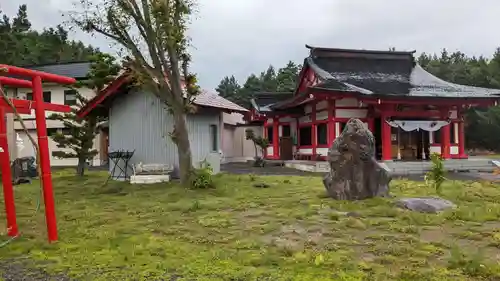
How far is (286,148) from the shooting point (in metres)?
23.0

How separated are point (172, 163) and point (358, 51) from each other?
13423 mm

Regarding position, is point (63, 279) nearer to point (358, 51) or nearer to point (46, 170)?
point (46, 170)

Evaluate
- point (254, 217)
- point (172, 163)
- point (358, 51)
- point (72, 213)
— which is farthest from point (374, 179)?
point (358, 51)

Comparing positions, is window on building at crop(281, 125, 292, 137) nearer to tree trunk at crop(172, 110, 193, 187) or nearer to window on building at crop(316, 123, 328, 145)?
window on building at crop(316, 123, 328, 145)

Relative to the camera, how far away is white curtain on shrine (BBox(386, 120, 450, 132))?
17859mm

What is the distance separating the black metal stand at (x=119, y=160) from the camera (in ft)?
43.0

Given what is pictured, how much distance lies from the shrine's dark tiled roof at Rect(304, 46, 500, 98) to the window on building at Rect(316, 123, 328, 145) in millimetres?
1984

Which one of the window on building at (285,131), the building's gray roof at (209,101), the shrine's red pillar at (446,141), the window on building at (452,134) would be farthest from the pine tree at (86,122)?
the window on building at (452,134)

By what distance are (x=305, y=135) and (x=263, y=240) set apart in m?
16.3

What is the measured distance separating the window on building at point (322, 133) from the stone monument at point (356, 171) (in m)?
10.0

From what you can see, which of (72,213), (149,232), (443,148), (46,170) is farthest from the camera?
(443,148)

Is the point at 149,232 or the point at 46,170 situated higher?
the point at 46,170

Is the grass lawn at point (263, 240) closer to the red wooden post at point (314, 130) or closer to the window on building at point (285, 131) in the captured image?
the red wooden post at point (314, 130)

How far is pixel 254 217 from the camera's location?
685 cm
